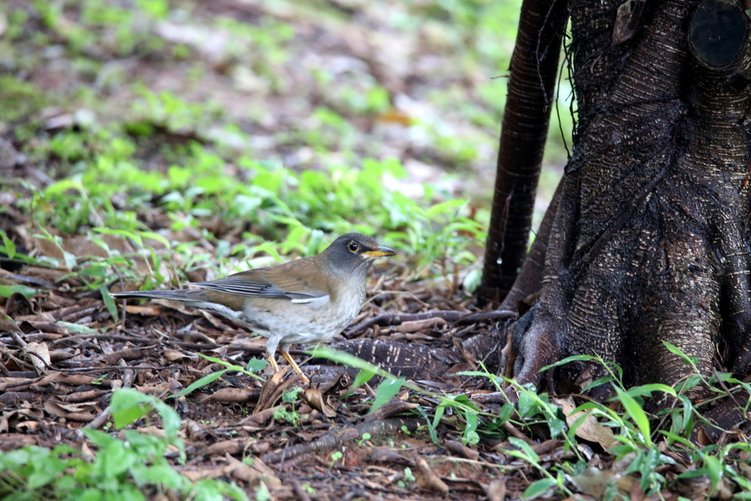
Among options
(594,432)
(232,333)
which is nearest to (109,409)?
(232,333)

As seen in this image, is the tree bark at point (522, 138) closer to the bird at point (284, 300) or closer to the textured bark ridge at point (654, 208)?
the textured bark ridge at point (654, 208)

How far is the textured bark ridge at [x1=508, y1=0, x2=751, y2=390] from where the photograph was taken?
14.8 feet

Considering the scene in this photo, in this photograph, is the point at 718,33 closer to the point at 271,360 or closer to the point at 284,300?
the point at 284,300

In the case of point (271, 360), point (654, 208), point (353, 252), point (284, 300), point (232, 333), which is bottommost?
point (232, 333)

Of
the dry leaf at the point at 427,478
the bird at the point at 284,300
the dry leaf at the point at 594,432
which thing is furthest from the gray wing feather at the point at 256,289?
the dry leaf at the point at 594,432

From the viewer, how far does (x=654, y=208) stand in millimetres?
4660

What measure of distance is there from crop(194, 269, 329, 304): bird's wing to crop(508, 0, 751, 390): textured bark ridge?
1287 mm

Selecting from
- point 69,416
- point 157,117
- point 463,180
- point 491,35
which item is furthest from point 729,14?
point 491,35

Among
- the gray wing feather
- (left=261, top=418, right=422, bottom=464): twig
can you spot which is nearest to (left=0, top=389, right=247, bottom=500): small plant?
(left=261, top=418, right=422, bottom=464): twig

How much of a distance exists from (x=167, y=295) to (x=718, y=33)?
10.6 ft

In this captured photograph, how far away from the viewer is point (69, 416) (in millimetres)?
4086

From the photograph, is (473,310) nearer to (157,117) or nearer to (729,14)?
(729,14)

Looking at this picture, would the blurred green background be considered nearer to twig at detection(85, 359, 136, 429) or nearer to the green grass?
the green grass

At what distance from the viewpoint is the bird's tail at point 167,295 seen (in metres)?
5.03
